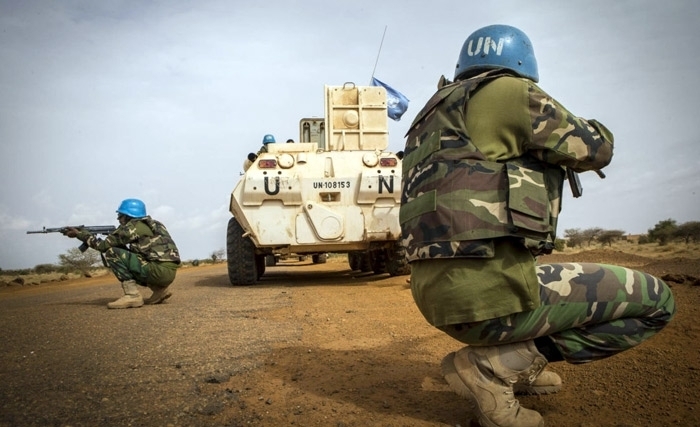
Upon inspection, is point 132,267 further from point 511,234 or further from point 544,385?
point 511,234

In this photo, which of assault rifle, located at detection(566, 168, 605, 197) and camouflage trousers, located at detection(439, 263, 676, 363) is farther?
assault rifle, located at detection(566, 168, 605, 197)

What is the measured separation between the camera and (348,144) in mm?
8805

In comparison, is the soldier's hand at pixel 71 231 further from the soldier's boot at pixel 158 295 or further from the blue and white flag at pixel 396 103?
the blue and white flag at pixel 396 103

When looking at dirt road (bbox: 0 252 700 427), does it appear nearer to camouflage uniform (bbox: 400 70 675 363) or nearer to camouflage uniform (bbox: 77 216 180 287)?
camouflage uniform (bbox: 400 70 675 363)

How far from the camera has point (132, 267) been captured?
5.98 meters

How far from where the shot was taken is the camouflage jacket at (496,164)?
1.87 meters

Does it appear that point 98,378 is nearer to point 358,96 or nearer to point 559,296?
point 559,296

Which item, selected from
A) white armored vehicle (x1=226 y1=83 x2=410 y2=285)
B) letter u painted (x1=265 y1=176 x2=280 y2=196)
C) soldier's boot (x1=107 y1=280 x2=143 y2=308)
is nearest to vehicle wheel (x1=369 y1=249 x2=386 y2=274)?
white armored vehicle (x1=226 y1=83 x2=410 y2=285)

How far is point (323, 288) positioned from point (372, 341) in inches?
155

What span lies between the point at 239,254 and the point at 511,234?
669cm

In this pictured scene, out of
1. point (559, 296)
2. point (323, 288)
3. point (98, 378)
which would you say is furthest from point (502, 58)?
point (323, 288)

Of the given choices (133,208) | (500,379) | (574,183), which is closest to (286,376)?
(500,379)

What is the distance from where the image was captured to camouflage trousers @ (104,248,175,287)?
19.7ft

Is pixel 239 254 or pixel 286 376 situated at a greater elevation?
pixel 239 254
